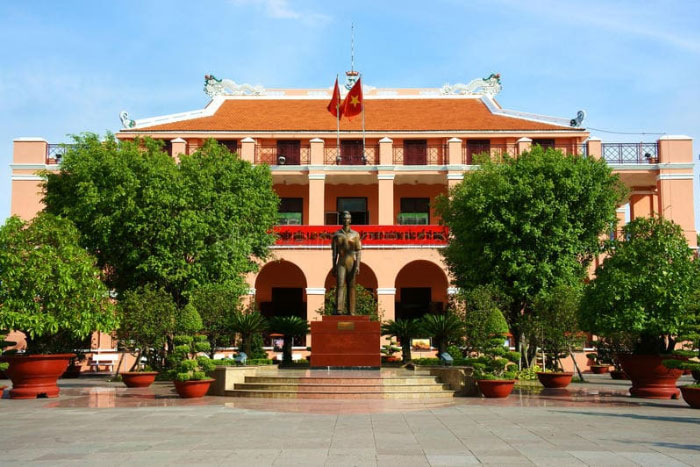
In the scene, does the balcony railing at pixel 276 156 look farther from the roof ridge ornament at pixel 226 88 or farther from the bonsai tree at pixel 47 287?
the bonsai tree at pixel 47 287

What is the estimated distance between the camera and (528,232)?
23953 mm

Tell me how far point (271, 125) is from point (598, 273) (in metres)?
23.4

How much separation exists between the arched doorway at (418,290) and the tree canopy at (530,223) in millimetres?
10200

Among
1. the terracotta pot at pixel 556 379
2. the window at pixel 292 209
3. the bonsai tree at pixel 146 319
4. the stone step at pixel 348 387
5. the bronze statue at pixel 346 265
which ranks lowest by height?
the terracotta pot at pixel 556 379

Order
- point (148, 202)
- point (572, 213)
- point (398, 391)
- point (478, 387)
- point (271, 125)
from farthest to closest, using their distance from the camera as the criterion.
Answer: point (271, 125) < point (572, 213) < point (148, 202) < point (478, 387) < point (398, 391)

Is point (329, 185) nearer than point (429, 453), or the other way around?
point (429, 453)

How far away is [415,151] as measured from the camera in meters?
36.9

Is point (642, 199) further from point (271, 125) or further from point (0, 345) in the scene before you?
point (0, 345)

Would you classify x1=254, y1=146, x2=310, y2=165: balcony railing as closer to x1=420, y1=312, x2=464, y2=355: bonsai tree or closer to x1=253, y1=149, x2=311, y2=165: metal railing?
x1=253, y1=149, x2=311, y2=165: metal railing

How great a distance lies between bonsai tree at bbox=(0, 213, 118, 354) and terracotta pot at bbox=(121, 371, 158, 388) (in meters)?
2.58

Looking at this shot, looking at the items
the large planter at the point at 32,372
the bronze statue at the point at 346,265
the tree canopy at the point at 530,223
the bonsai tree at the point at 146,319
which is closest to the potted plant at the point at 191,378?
the large planter at the point at 32,372

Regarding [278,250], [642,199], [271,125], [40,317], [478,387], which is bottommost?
[478,387]

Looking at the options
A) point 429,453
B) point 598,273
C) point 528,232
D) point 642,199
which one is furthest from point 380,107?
point 429,453

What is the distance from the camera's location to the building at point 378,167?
106ft
